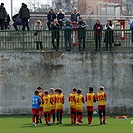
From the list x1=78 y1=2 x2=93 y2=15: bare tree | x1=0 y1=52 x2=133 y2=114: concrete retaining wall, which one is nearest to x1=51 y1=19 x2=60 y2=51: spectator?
x1=0 y1=52 x2=133 y2=114: concrete retaining wall

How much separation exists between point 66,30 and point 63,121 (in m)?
5.77

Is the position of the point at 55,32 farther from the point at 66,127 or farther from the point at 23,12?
the point at 66,127

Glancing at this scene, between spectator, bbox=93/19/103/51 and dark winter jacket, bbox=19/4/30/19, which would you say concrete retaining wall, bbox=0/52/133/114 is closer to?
spectator, bbox=93/19/103/51

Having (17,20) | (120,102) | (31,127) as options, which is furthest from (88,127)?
(17,20)

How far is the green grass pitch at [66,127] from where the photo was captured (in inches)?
1213

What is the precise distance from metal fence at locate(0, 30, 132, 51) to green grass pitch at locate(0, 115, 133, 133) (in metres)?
4.62

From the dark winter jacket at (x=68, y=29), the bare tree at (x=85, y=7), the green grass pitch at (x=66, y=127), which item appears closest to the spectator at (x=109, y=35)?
the dark winter jacket at (x=68, y=29)

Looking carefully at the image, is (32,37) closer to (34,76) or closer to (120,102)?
(34,76)

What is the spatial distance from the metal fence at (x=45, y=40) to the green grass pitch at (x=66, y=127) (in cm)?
462

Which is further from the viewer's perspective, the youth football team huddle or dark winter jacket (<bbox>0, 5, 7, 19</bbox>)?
Result: dark winter jacket (<bbox>0, 5, 7, 19</bbox>)

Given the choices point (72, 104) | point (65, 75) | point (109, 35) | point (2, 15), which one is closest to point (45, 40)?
point (65, 75)

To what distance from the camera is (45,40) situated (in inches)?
1571

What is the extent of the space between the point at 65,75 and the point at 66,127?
23.7 feet

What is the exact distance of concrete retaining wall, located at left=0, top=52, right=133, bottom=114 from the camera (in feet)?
129
